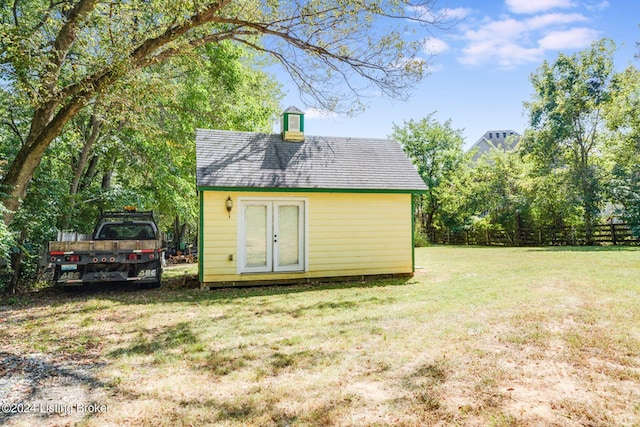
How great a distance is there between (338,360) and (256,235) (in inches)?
231

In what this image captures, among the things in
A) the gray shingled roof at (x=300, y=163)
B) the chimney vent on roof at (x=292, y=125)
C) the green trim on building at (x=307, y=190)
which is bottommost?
the green trim on building at (x=307, y=190)

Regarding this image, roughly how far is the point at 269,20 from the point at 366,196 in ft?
15.7

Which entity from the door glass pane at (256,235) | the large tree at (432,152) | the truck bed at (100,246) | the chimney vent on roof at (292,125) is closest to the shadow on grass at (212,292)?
the door glass pane at (256,235)

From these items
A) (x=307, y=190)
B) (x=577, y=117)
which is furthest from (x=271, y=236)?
(x=577, y=117)

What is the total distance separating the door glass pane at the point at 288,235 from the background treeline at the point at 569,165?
673 inches

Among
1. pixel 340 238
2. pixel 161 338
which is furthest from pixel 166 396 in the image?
pixel 340 238

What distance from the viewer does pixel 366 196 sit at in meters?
10.3

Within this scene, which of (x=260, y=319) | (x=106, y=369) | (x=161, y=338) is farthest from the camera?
(x=260, y=319)

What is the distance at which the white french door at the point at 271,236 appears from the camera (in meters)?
9.59

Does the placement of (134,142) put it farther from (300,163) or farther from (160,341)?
(160,341)

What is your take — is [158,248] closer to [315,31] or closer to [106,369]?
[106,369]

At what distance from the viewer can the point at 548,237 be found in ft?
73.5

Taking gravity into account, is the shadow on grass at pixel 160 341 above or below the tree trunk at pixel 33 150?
below

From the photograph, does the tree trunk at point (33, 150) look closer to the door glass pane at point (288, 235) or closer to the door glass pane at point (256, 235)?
the door glass pane at point (256, 235)
